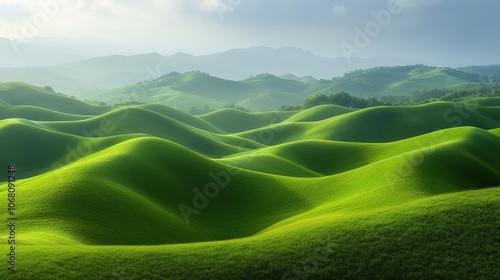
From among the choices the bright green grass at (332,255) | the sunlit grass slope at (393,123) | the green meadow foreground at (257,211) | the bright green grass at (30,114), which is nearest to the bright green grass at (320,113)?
the sunlit grass slope at (393,123)

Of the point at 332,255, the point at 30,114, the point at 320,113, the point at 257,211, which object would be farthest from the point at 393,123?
the point at 30,114

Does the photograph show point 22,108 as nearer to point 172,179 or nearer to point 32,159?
point 32,159

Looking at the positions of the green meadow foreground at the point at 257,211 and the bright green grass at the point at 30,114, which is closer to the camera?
the green meadow foreground at the point at 257,211

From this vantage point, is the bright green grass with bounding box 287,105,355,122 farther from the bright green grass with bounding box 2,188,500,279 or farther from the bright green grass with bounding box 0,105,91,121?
the bright green grass with bounding box 2,188,500,279

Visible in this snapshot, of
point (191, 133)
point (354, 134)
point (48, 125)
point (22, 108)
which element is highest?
point (22, 108)

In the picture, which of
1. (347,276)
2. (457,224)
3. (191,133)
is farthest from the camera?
(191,133)

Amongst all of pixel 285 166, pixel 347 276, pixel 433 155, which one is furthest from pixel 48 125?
pixel 347 276

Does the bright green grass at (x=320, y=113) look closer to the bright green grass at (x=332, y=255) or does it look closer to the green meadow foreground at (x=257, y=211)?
the green meadow foreground at (x=257, y=211)

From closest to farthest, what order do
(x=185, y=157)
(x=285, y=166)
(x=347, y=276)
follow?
(x=347, y=276), (x=185, y=157), (x=285, y=166)

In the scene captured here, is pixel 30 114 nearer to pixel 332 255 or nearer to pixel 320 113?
pixel 320 113
